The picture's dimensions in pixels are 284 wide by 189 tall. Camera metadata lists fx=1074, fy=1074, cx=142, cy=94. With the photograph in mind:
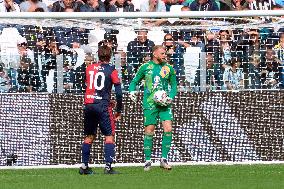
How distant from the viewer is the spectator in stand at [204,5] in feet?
77.3

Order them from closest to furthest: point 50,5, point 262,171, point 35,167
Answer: point 262,171 < point 35,167 < point 50,5

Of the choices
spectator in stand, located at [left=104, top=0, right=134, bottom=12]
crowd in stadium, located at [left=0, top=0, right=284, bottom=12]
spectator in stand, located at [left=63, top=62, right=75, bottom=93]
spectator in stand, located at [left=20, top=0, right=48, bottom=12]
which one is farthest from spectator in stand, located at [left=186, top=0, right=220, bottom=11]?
spectator in stand, located at [left=63, top=62, right=75, bottom=93]

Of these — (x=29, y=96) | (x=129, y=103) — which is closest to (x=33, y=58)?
(x=29, y=96)

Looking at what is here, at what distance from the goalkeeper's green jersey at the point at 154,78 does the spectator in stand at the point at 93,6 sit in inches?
201

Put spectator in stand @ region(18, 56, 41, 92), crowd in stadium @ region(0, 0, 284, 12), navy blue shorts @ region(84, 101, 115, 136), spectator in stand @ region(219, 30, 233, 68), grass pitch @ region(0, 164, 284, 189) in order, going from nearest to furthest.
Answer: grass pitch @ region(0, 164, 284, 189) → navy blue shorts @ region(84, 101, 115, 136) → spectator in stand @ region(18, 56, 41, 92) → spectator in stand @ region(219, 30, 233, 68) → crowd in stadium @ region(0, 0, 284, 12)

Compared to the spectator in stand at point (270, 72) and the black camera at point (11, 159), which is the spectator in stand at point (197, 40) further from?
the black camera at point (11, 159)

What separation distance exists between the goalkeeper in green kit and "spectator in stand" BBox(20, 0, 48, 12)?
511 cm

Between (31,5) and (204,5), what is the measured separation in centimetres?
380

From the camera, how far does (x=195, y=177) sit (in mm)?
16578

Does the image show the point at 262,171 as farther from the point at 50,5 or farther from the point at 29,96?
the point at 50,5

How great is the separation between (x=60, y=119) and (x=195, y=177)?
4.36 m

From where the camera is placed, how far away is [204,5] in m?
23.7

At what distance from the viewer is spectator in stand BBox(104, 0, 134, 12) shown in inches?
934

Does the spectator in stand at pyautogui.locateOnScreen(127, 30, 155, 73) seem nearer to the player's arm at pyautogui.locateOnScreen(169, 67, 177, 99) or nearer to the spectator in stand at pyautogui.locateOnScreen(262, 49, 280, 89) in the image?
the player's arm at pyautogui.locateOnScreen(169, 67, 177, 99)
